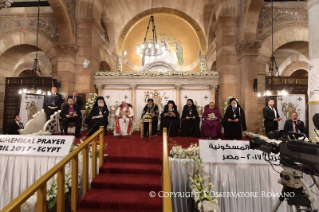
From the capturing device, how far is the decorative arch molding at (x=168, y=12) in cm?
Result: 1425

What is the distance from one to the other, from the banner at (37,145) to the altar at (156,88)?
461cm

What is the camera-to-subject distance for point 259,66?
8047 mm

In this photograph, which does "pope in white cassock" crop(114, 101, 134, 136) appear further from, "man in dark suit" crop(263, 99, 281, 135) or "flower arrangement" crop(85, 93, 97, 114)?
"man in dark suit" crop(263, 99, 281, 135)

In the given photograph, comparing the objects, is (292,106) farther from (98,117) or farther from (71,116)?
(71,116)

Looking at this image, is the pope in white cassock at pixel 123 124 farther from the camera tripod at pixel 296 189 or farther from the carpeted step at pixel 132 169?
the camera tripod at pixel 296 189

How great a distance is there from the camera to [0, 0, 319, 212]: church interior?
2982 millimetres

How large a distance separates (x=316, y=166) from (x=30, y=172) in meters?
5.17

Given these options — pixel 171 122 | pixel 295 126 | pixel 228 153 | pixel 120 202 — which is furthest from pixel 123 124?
pixel 295 126

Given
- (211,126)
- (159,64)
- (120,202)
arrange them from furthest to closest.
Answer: (159,64), (211,126), (120,202)

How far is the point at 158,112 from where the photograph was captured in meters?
7.12

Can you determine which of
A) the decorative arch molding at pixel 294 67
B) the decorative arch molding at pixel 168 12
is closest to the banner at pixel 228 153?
the decorative arch molding at pixel 168 12

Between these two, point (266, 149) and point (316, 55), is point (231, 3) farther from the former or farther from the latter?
point (266, 149)

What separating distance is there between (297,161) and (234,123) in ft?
15.2

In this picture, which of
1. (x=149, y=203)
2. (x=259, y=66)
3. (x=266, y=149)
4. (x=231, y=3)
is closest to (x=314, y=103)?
(x=266, y=149)
